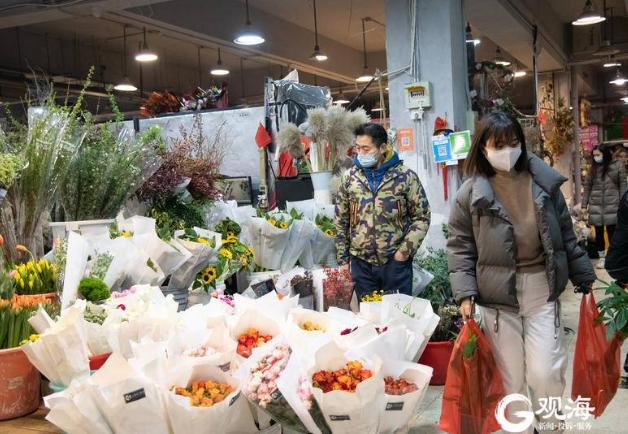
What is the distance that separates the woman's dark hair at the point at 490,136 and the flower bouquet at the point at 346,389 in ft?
2.89

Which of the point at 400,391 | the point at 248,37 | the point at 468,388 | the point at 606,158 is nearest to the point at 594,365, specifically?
the point at 468,388

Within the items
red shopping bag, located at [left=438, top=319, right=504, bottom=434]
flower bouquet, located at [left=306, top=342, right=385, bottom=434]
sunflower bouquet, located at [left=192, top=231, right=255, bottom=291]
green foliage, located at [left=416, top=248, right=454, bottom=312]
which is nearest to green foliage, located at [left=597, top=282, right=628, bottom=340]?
red shopping bag, located at [left=438, top=319, right=504, bottom=434]

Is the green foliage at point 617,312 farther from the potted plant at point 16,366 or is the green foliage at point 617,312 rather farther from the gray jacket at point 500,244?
the potted plant at point 16,366

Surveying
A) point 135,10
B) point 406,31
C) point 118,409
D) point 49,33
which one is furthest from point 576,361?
point 49,33

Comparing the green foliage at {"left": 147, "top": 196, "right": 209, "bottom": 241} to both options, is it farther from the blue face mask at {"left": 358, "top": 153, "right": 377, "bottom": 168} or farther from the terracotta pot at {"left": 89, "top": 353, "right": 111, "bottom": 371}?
the terracotta pot at {"left": 89, "top": 353, "right": 111, "bottom": 371}

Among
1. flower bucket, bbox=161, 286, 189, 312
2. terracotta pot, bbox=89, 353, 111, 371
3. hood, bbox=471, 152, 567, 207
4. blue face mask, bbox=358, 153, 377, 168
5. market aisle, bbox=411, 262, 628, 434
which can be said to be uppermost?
blue face mask, bbox=358, 153, 377, 168

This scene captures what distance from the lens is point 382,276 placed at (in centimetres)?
365

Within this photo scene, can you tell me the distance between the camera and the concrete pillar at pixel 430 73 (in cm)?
538

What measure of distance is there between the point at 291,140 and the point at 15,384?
2.90 m

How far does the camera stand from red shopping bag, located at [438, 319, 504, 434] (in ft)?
7.93

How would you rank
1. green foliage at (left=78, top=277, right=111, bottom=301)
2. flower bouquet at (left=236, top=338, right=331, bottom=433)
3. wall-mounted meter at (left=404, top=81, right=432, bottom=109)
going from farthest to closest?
wall-mounted meter at (left=404, top=81, right=432, bottom=109) < green foliage at (left=78, top=277, right=111, bottom=301) < flower bouquet at (left=236, top=338, right=331, bottom=433)

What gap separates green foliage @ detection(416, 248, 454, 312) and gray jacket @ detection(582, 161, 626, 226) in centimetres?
434

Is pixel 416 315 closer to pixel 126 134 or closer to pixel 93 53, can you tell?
pixel 126 134

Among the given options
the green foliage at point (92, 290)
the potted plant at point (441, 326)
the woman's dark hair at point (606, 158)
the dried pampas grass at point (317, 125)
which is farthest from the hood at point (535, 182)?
the woman's dark hair at point (606, 158)
